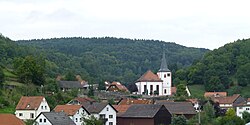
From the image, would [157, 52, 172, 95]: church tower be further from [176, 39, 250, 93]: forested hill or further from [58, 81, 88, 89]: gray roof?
[58, 81, 88, 89]: gray roof

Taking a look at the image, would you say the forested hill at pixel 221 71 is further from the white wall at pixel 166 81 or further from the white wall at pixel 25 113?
the white wall at pixel 25 113

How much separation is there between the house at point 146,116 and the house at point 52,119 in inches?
431

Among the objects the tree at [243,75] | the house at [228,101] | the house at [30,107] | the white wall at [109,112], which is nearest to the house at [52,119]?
the house at [30,107]

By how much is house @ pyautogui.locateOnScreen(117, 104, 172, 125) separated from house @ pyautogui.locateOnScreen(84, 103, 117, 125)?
1808 mm

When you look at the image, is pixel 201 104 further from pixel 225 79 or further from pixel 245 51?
pixel 245 51

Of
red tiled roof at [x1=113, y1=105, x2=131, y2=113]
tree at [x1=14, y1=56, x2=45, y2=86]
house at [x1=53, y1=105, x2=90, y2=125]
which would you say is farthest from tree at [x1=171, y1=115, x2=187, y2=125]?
tree at [x1=14, y1=56, x2=45, y2=86]

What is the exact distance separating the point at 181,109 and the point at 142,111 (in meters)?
7.39

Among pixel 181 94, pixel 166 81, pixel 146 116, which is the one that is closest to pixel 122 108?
pixel 146 116

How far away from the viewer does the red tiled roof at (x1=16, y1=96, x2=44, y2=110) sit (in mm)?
67562

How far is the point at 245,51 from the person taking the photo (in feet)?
463

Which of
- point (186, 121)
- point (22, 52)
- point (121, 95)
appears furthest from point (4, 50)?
point (186, 121)

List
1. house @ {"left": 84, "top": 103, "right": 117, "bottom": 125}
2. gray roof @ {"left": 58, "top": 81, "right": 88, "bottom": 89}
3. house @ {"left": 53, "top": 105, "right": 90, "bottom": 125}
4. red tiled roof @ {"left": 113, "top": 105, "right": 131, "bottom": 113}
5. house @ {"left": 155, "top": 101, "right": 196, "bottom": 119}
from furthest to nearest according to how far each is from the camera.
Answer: gray roof @ {"left": 58, "top": 81, "right": 88, "bottom": 89} < house @ {"left": 155, "top": 101, "right": 196, "bottom": 119} < red tiled roof @ {"left": 113, "top": 105, "right": 131, "bottom": 113} < house @ {"left": 84, "top": 103, "right": 117, "bottom": 125} < house @ {"left": 53, "top": 105, "right": 90, "bottom": 125}

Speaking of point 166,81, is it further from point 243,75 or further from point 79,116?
point 79,116

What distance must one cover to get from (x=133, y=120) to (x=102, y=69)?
4201 inches
